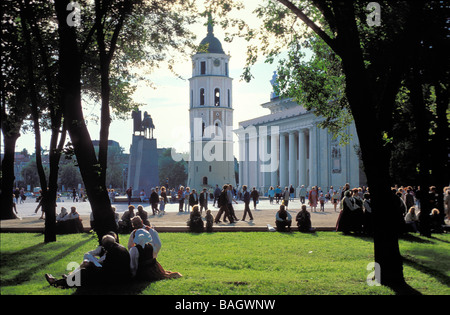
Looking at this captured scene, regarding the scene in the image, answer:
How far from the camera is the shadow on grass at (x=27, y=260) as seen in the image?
33.5 ft

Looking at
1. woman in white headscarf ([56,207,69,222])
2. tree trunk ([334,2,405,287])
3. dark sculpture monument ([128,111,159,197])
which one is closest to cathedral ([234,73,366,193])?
dark sculpture monument ([128,111,159,197])

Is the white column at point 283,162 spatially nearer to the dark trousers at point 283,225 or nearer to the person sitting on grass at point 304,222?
the dark trousers at point 283,225

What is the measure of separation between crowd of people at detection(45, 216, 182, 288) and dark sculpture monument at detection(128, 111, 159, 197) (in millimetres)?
44231

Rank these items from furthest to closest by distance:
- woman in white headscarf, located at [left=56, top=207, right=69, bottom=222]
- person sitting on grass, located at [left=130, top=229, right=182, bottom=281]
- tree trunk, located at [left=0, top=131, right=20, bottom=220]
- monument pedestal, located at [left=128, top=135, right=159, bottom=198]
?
monument pedestal, located at [left=128, top=135, right=159, bottom=198]
tree trunk, located at [left=0, top=131, right=20, bottom=220]
woman in white headscarf, located at [left=56, top=207, right=69, bottom=222]
person sitting on grass, located at [left=130, top=229, right=182, bottom=281]

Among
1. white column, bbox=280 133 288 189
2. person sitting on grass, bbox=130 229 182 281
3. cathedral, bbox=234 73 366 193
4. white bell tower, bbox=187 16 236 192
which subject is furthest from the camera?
white bell tower, bbox=187 16 236 192

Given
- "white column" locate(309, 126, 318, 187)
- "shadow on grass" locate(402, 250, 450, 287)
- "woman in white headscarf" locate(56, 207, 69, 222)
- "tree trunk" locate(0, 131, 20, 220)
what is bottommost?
"shadow on grass" locate(402, 250, 450, 287)

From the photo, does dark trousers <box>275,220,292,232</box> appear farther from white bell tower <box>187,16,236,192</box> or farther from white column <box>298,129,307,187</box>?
white bell tower <box>187,16,236,192</box>

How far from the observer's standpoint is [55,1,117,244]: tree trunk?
11.3 m

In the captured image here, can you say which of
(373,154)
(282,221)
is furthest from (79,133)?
(282,221)

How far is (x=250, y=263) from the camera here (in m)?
11.7

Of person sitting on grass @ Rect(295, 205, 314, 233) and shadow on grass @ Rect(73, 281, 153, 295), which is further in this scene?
person sitting on grass @ Rect(295, 205, 314, 233)

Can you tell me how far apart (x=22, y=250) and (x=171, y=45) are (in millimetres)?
7026

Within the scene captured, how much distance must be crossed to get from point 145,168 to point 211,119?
40.0 meters
